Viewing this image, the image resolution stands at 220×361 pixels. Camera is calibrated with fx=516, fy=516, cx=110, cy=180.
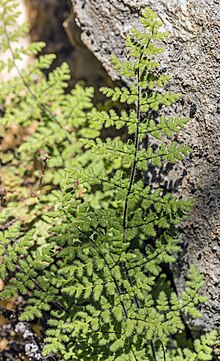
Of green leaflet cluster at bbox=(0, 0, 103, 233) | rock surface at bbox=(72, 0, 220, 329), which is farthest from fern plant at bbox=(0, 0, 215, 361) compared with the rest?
green leaflet cluster at bbox=(0, 0, 103, 233)

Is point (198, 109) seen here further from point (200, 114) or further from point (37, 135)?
point (37, 135)

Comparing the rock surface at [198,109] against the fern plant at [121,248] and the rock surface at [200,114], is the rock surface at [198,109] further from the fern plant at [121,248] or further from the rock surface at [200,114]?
the fern plant at [121,248]

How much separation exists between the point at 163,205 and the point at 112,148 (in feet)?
1.00

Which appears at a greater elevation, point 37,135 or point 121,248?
point 37,135

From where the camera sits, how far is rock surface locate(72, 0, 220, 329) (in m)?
2.25

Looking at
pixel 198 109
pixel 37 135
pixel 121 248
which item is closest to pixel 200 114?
pixel 198 109

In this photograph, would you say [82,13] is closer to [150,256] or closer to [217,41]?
[217,41]

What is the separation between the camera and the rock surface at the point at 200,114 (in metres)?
2.25

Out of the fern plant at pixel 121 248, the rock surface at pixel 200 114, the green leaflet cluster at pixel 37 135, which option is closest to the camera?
the fern plant at pixel 121 248

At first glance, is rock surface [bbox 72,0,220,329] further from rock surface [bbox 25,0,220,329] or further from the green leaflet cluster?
the green leaflet cluster

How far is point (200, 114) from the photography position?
2.31 m

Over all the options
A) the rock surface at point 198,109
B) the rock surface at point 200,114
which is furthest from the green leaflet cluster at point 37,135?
the rock surface at point 200,114

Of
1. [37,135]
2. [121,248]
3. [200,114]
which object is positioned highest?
[37,135]

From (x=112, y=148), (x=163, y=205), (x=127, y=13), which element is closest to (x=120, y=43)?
(x=127, y=13)
